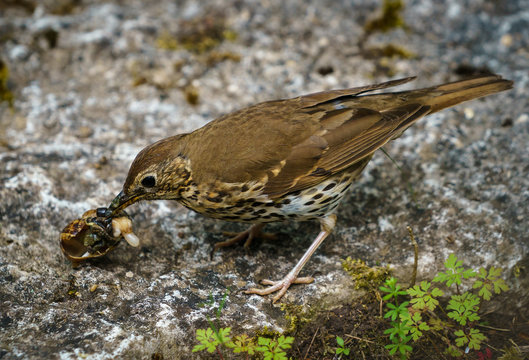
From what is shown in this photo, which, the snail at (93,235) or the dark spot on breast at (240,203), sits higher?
the snail at (93,235)

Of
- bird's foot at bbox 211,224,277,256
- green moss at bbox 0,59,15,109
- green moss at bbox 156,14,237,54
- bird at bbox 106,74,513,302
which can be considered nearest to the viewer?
bird at bbox 106,74,513,302

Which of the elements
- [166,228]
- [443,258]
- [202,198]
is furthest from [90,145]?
[443,258]

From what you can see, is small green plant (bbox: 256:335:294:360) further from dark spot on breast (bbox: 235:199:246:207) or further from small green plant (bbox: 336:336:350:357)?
dark spot on breast (bbox: 235:199:246:207)

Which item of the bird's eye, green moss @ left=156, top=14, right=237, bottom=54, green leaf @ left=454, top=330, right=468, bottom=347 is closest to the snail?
the bird's eye

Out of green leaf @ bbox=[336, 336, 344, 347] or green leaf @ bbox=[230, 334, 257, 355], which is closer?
green leaf @ bbox=[230, 334, 257, 355]

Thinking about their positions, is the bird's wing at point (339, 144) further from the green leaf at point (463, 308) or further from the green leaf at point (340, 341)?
the green leaf at point (463, 308)

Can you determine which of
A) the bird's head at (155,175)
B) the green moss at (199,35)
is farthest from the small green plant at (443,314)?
the green moss at (199,35)

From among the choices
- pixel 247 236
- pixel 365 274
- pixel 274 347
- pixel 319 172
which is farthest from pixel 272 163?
pixel 274 347

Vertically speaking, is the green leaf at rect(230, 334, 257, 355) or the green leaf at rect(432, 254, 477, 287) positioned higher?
the green leaf at rect(230, 334, 257, 355)

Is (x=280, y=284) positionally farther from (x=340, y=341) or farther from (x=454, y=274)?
(x=454, y=274)
